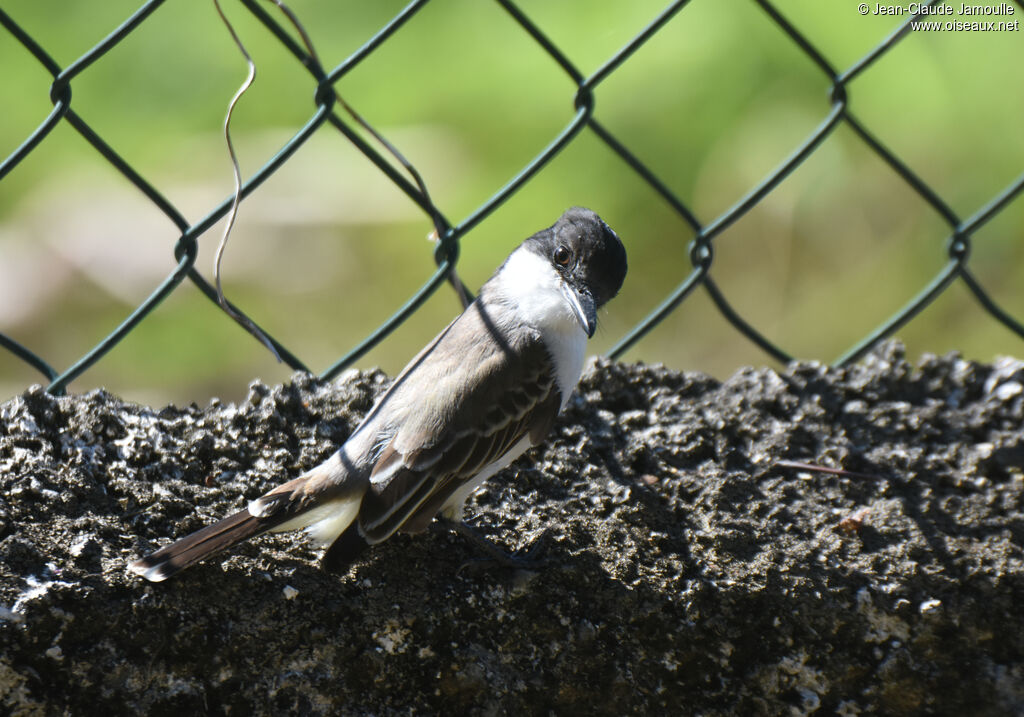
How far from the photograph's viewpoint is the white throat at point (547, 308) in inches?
87.9

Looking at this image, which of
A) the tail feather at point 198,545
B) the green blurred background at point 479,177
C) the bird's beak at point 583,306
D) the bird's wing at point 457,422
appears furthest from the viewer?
the green blurred background at point 479,177

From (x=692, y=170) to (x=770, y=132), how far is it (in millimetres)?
344

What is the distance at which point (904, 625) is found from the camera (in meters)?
2.01

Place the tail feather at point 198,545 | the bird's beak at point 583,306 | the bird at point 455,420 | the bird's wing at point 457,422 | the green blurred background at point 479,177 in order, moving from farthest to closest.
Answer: the green blurred background at point 479,177 < the bird's beak at point 583,306 < the bird's wing at point 457,422 < the bird at point 455,420 < the tail feather at point 198,545

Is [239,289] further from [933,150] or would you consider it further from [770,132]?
[933,150]

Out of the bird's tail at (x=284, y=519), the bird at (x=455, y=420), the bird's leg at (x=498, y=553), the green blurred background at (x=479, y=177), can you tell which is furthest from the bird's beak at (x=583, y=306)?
the green blurred background at (x=479, y=177)

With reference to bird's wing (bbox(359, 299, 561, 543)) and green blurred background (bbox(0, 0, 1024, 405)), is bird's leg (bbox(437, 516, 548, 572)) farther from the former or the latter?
green blurred background (bbox(0, 0, 1024, 405))

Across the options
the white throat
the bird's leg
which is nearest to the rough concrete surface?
the bird's leg

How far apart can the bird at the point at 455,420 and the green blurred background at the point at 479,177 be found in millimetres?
1453

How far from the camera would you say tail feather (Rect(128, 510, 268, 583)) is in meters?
1.75

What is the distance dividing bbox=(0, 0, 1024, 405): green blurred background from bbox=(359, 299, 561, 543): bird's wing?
1562 millimetres

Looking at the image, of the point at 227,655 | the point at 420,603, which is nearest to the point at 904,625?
the point at 420,603

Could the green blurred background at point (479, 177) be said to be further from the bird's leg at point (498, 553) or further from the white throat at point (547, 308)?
the bird's leg at point (498, 553)

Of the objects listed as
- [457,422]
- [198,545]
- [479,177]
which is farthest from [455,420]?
[479,177]
